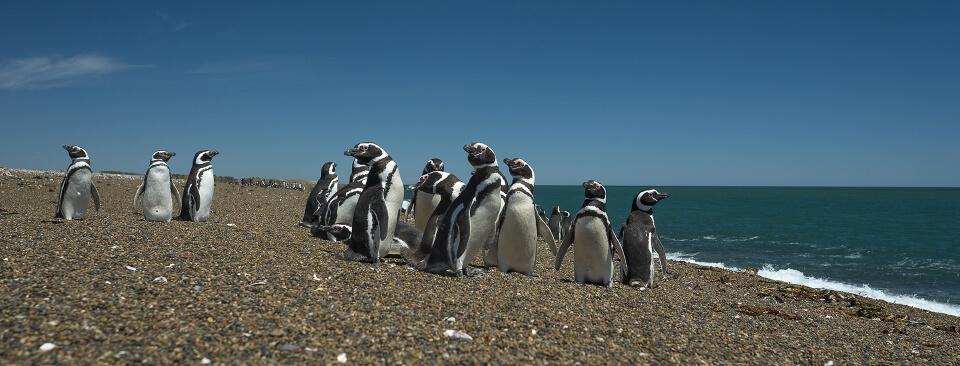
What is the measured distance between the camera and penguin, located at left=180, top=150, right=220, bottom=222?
11.0 metres

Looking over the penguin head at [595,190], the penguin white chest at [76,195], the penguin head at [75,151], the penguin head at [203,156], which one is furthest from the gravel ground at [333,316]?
the penguin head at [203,156]

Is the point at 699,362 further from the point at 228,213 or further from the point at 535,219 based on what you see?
the point at 228,213

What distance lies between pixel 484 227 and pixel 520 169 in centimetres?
126

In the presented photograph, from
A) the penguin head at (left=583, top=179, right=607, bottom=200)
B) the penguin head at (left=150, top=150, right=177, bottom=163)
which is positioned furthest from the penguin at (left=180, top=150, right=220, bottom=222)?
the penguin head at (left=583, top=179, right=607, bottom=200)

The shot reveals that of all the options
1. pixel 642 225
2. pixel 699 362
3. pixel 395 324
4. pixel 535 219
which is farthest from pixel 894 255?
pixel 395 324

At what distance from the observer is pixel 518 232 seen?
7.34 meters

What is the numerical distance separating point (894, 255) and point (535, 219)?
22.9 meters

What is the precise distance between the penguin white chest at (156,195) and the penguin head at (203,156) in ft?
2.63

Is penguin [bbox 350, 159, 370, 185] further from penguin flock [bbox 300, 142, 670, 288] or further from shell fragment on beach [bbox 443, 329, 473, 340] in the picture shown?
shell fragment on beach [bbox 443, 329, 473, 340]

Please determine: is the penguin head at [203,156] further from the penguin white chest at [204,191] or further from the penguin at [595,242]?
the penguin at [595,242]

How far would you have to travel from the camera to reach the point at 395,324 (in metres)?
4.25

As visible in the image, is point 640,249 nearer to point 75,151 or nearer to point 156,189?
point 156,189

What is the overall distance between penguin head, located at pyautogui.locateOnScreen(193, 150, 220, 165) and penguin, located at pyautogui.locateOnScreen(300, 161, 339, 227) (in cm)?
230

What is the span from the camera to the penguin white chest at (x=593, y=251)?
756cm
